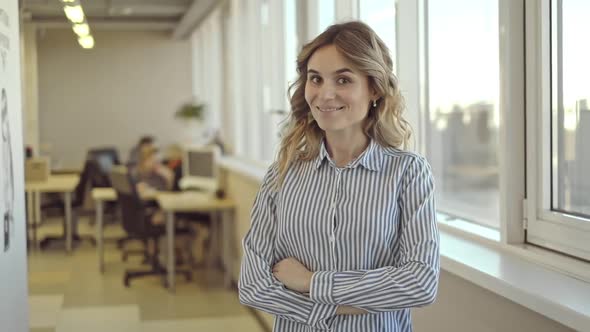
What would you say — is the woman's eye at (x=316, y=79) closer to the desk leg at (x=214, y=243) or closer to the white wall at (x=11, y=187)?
the white wall at (x=11, y=187)

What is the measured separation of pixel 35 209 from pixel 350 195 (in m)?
7.91

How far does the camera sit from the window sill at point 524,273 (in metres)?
1.88

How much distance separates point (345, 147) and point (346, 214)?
0.17m

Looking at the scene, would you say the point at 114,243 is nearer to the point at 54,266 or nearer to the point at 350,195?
the point at 54,266

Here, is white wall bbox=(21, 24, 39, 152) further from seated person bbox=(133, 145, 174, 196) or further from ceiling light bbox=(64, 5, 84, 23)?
ceiling light bbox=(64, 5, 84, 23)

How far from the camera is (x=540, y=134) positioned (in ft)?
8.13

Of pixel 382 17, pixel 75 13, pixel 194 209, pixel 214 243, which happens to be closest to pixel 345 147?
pixel 382 17

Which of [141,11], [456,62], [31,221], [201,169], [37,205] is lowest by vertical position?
[31,221]

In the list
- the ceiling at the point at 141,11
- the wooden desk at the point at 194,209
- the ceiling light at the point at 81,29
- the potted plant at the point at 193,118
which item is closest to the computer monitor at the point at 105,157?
the potted plant at the point at 193,118

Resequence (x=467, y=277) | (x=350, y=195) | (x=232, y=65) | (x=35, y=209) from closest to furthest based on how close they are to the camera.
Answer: (x=350, y=195)
(x=467, y=277)
(x=232, y=65)
(x=35, y=209)

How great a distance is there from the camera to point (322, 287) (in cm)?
169

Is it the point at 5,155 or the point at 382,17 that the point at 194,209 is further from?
the point at 5,155

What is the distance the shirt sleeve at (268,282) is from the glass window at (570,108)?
1026 millimetres

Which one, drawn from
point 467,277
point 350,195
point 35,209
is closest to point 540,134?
point 467,277
